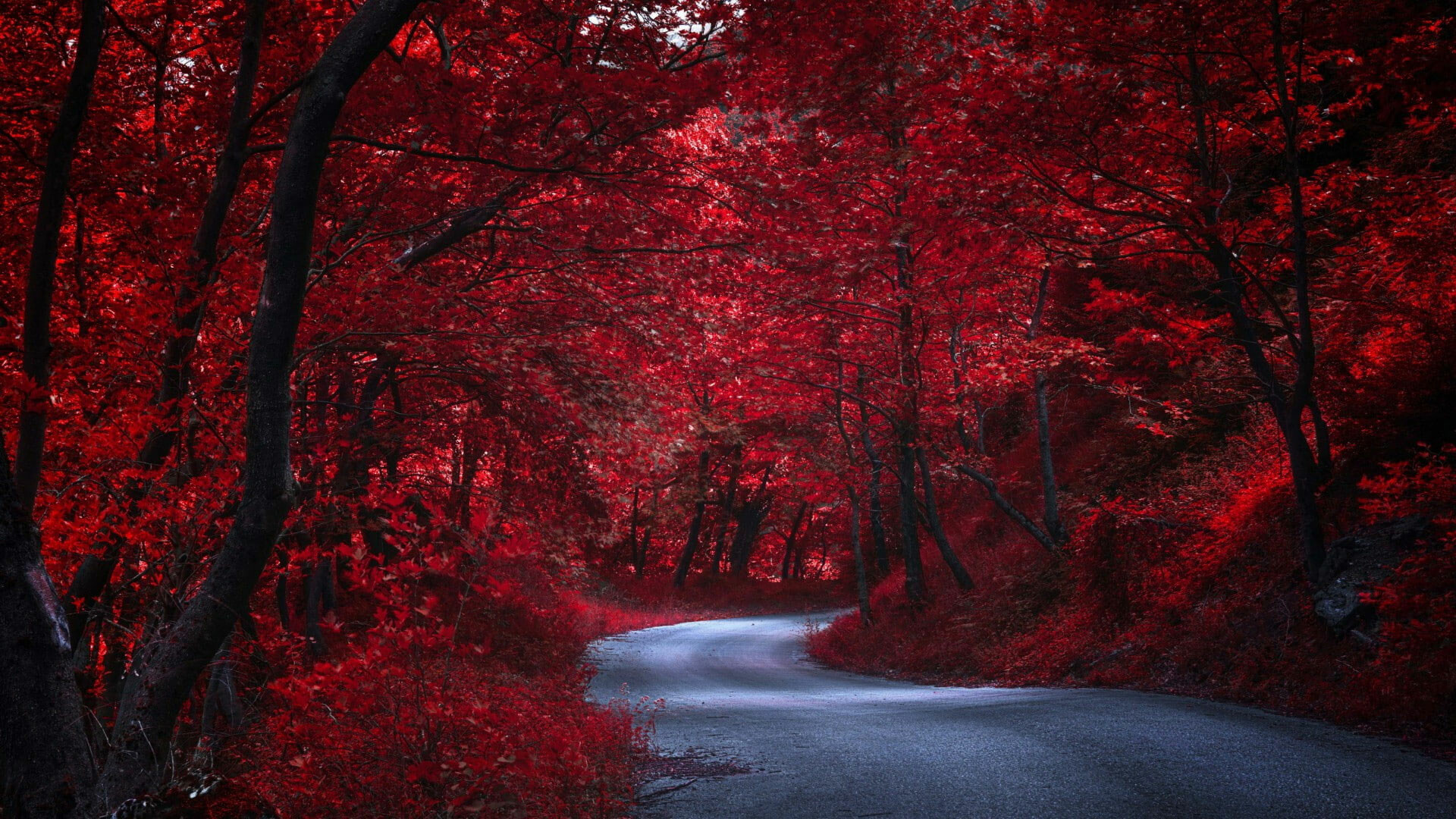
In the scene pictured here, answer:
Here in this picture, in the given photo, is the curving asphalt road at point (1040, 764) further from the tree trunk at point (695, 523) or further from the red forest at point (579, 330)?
the tree trunk at point (695, 523)

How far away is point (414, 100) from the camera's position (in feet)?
22.3

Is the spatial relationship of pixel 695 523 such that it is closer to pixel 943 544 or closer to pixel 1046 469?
pixel 943 544

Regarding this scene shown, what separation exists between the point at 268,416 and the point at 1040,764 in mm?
5479

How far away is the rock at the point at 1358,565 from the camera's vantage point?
756 centimetres

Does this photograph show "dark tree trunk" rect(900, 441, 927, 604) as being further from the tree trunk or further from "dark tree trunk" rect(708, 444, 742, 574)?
"dark tree trunk" rect(708, 444, 742, 574)

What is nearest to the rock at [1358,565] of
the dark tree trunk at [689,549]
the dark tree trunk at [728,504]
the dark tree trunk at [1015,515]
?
the dark tree trunk at [1015,515]

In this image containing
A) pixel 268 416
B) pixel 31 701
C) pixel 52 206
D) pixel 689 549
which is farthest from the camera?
pixel 689 549

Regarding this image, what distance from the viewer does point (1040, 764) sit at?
5.90m

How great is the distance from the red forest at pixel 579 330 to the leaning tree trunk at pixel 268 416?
0.9 inches

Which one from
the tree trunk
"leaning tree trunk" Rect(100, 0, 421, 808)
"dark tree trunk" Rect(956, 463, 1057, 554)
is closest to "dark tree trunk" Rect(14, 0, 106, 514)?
"leaning tree trunk" Rect(100, 0, 421, 808)

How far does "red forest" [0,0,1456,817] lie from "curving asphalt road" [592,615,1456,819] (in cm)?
81

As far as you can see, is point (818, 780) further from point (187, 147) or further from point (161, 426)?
point (187, 147)

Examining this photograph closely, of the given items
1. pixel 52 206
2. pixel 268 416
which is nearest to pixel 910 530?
pixel 268 416

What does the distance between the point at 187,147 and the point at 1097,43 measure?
856 centimetres
